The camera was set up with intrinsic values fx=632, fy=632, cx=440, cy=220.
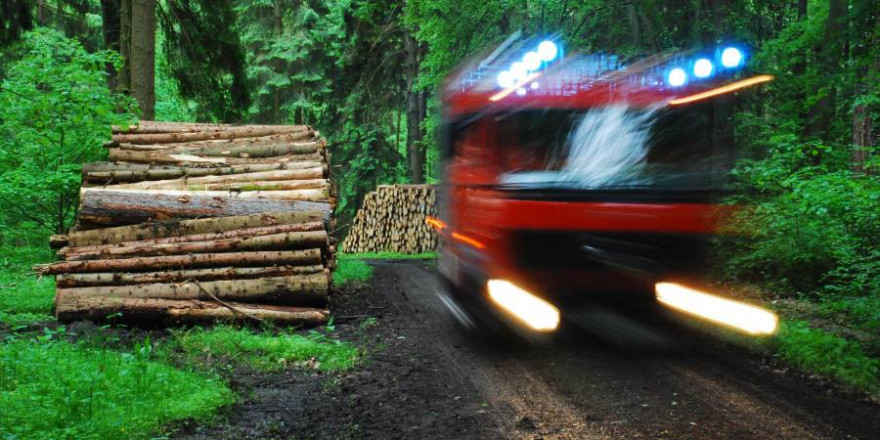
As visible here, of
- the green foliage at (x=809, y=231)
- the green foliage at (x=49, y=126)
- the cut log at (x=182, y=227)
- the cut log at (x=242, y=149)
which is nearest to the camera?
the green foliage at (x=809, y=231)

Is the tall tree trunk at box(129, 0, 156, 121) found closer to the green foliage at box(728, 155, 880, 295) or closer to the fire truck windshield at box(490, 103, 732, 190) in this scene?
the fire truck windshield at box(490, 103, 732, 190)

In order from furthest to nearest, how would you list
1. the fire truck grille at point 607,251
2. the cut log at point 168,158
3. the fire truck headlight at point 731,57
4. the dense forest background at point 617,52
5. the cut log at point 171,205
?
the cut log at point 168,158 → the dense forest background at point 617,52 → the cut log at point 171,205 → the fire truck headlight at point 731,57 → the fire truck grille at point 607,251

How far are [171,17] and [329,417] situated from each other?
14.5 meters

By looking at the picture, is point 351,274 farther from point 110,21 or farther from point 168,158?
point 110,21

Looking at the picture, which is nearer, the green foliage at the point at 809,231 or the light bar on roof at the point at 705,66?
the light bar on roof at the point at 705,66

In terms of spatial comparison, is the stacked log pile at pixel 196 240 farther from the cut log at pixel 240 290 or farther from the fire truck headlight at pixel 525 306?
the fire truck headlight at pixel 525 306

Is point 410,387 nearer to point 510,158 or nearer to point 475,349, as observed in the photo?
point 475,349

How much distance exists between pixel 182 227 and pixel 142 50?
7036 millimetres

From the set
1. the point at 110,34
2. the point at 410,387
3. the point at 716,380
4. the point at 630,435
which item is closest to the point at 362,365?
the point at 410,387

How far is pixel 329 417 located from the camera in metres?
5.23

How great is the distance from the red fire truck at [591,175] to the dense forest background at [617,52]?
1303mm

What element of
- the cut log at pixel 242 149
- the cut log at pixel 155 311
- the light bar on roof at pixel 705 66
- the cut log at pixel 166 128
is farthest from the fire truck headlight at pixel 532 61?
the cut log at pixel 166 128

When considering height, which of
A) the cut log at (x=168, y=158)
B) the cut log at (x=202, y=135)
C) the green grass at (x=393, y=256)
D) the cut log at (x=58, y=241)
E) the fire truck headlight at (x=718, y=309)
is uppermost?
the cut log at (x=202, y=135)

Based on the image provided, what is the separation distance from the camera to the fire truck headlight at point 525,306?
600 centimetres
